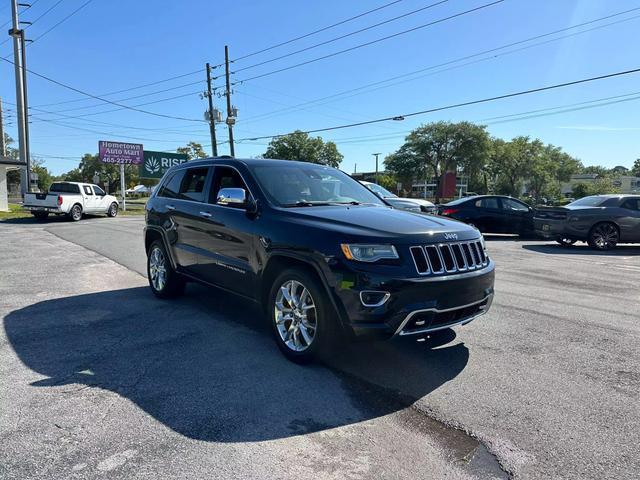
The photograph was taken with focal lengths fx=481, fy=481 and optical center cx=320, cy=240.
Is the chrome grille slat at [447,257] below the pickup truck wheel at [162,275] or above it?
above

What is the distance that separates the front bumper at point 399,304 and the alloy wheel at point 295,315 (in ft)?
1.35

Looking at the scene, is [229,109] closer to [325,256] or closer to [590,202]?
[590,202]

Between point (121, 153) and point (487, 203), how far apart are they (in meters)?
28.5

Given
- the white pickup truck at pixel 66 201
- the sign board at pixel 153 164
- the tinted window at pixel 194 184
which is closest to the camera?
the tinted window at pixel 194 184

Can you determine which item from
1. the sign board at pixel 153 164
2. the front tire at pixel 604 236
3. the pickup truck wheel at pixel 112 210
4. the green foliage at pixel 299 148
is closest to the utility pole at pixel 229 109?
the sign board at pixel 153 164

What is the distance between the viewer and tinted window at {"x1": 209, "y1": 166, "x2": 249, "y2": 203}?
17.1 ft

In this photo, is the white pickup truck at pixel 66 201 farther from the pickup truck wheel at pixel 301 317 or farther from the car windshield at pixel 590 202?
the pickup truck wheel at pixel 301 317

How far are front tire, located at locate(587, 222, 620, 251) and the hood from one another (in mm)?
10557

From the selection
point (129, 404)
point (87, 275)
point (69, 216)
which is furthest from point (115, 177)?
point (129, 404)

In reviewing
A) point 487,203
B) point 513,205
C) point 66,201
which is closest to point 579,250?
point 513,205

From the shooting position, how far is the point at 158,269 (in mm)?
6699

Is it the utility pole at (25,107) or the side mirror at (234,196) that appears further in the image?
the utility pole at (25,107)

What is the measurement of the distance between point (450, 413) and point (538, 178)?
82169mm

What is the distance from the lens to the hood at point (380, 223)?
382 cm
